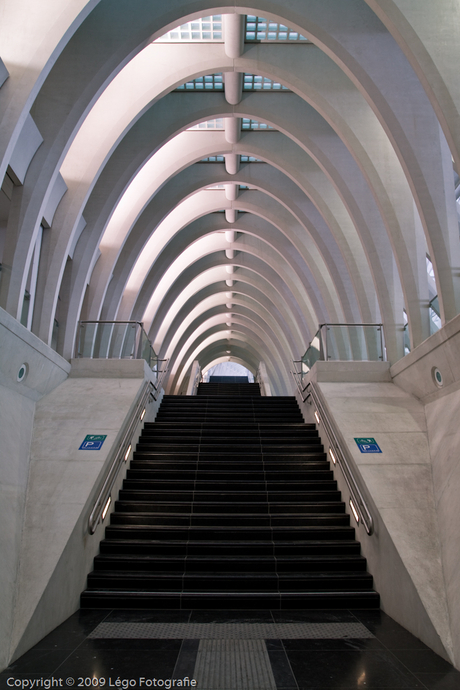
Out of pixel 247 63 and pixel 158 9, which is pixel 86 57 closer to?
pixel 158 9

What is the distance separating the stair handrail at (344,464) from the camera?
6016 mm

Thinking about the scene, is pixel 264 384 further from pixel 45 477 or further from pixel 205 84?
pixel 45 477

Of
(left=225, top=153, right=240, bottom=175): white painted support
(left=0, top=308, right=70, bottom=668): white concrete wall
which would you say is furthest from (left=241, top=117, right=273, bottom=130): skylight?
(left=0, top=308, right=70, bottom=668): white concrete wall

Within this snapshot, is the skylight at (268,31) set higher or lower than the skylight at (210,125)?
lower

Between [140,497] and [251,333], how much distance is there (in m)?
35.1

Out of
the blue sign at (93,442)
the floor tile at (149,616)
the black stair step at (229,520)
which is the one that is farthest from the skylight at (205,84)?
the floor tile at (149,616)

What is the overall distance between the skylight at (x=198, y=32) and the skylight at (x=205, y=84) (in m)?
1.75

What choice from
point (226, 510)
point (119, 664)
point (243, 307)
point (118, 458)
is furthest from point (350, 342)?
point (243, 307)

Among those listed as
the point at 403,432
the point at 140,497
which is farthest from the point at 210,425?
the point at 403,432

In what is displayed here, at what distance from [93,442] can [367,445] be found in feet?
13.2

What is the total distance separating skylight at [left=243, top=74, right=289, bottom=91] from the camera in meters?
14.1

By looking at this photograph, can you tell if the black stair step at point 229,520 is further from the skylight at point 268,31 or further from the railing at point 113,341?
the skylight at point 268,31

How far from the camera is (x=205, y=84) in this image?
46.5 ft

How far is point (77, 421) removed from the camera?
26.5 ft
